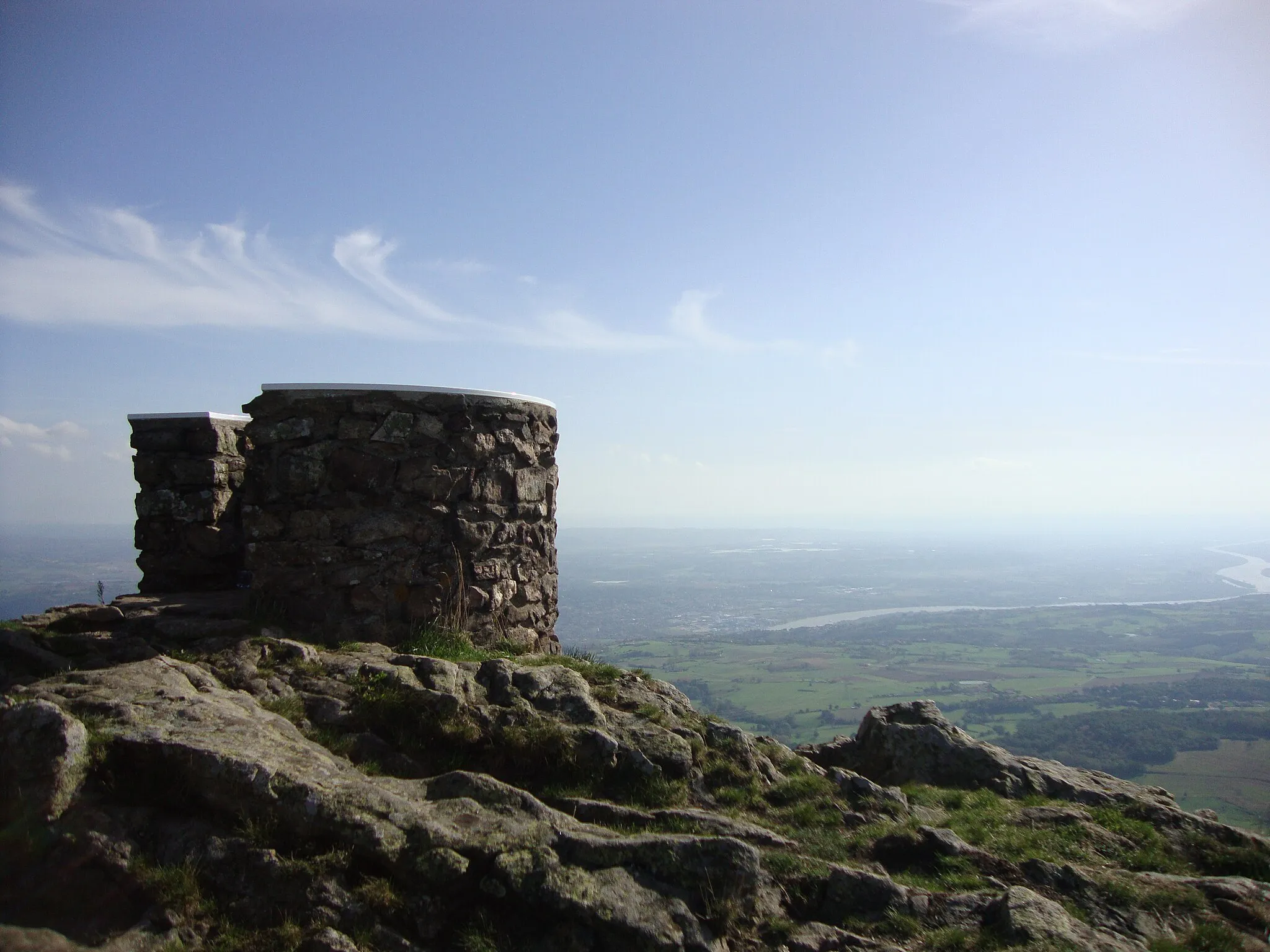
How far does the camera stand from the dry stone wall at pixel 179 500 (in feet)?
31.5

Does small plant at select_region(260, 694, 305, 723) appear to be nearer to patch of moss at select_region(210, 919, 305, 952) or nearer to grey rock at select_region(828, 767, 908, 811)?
patch of moss at select_region(210, 919, 305, 952)

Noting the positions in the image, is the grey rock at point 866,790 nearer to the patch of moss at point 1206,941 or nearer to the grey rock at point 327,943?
the patch of moss at point 1206,941

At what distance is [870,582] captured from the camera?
143250 millimetres

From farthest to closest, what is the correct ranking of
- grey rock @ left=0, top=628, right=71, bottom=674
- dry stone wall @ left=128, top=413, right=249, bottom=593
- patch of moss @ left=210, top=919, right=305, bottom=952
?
dry stone wall @ left=128, top=413, right=249, bottom=593 < grey rock @ left=0, top=628, right=71, bottom=674 < patch of moss @ left=210, top=919, right=305, bottom=952

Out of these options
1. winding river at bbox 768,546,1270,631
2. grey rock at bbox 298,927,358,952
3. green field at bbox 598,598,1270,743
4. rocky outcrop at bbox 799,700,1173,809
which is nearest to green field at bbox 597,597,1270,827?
green field at bbox 598,598,1270,743

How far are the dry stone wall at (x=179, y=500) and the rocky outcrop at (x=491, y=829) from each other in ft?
7.75

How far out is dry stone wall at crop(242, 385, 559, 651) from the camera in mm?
8086

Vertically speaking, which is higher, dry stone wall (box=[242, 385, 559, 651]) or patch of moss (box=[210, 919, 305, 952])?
dry stone wall (box=[242, 385, 559, 651])

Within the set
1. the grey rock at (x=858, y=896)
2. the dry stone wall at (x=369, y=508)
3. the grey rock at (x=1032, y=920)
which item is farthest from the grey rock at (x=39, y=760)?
the grey rock at (x=1032, y=920)

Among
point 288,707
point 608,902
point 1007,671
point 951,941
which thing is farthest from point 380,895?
point 1007,671

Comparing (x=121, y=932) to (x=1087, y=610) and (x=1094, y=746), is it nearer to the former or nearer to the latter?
(x=1094, y=746)

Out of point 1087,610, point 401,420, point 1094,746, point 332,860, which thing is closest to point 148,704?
point 332,860

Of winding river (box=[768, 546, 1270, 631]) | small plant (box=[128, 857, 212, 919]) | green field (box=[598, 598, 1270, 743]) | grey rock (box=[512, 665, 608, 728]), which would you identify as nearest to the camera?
small plant (box=[128, 857, 212, 919])

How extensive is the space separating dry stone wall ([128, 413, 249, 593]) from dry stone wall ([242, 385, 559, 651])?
184 cm
